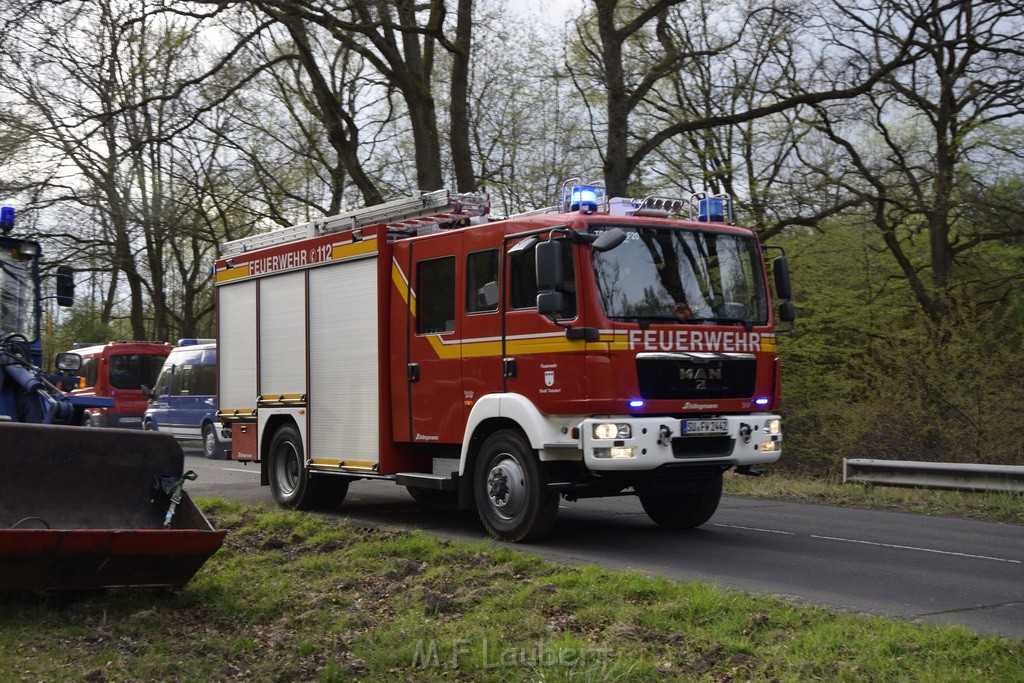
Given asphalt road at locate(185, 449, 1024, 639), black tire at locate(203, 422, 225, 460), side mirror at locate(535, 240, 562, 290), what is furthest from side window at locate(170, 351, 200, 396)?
side mirror at locate(535, 240, 562, 290)

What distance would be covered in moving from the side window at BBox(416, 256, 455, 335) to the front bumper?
2217 mm

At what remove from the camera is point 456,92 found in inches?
832

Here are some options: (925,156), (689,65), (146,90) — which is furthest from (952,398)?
(146,90)

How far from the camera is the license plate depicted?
9565mm

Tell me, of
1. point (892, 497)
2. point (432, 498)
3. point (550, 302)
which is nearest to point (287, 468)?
point (432, 498)

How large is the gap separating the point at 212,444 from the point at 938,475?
17297mm

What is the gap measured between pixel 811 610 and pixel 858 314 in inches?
705

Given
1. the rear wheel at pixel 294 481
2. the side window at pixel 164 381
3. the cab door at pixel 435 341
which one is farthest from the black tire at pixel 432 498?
the side window at pixel 164 381

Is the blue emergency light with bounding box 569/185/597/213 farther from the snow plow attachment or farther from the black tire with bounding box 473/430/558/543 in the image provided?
the snow plow attachment

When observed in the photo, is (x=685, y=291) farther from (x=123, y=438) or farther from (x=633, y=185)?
(x=633, y=185)

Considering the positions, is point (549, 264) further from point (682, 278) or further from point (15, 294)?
point (15, 294)

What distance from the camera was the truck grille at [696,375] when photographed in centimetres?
947

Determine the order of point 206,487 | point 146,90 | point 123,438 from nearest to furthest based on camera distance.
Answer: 1. point 123,438
2. point 206,487
3. point 146,90

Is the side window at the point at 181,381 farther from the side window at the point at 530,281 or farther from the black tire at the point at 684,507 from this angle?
the side window at the point at 530,281
